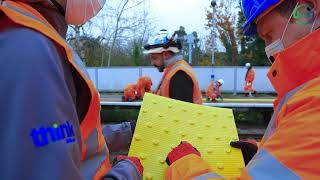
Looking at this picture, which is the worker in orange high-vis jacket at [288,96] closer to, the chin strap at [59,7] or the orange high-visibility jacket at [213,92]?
the chin strap at [59,7]

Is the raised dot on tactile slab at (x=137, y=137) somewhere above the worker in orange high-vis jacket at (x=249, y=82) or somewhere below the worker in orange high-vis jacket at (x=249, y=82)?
above

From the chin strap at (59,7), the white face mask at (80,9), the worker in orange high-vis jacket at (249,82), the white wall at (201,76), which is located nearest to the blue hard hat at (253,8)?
the white face mask at (80,9)

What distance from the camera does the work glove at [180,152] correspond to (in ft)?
7.22

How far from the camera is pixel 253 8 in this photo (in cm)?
189

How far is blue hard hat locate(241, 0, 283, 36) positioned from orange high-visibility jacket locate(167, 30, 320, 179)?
27cm

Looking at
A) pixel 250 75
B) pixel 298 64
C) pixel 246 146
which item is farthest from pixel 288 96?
pixel 250 75

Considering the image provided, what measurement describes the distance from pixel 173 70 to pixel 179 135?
1.91 meters

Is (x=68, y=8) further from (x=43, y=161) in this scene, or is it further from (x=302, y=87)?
(x=302, y=87)

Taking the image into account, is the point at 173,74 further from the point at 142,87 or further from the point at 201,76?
the point at 201,76

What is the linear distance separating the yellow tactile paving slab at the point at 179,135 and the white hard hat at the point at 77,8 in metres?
1.05

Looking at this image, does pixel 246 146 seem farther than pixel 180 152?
Yes

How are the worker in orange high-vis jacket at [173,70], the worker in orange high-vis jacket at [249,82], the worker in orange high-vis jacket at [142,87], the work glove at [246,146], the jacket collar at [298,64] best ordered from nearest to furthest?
the jacket collar at [298,64] → the work glove at [246,146] → the worker in orange high-vis jacket at [173,70] → the worker in orange high-vis jacket at [142,87] → the worker in orange high-vis jacket at [249,82]

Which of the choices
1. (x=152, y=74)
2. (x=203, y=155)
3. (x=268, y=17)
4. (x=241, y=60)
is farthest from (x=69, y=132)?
(x=241, y=60)

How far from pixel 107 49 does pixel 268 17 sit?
35415 millimetres
